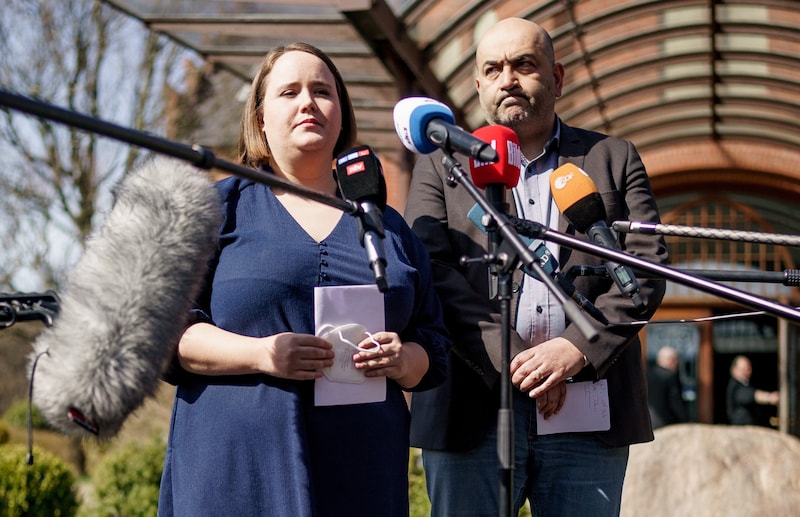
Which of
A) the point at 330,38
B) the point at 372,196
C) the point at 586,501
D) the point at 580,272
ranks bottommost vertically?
the point at 586,501

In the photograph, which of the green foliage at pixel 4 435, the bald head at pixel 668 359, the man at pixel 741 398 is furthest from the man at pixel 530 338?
the green foliage at pixel 4 435

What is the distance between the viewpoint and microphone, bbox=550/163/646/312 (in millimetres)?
2586

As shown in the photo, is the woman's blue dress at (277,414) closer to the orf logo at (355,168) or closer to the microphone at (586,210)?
the orf logo at (355,168)

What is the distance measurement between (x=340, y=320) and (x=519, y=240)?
2.18 feet

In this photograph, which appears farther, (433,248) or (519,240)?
(433,248)

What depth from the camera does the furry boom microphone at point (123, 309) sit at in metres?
2.06

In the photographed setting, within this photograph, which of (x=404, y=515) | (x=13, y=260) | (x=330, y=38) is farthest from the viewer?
(x=13, y=260)

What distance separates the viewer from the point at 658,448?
6.36 metres

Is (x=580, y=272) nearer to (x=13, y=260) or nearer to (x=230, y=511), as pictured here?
(x=230, y=511)

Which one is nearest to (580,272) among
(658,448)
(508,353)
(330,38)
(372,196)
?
(508,353)

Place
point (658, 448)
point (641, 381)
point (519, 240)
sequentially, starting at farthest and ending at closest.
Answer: point (658, 448)
point (641, 381)
point (519, 240)

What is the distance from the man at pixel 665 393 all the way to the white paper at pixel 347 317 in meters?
8.52

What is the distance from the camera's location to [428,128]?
2.53 metres

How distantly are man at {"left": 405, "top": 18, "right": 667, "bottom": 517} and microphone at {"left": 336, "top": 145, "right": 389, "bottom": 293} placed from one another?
60 cm
